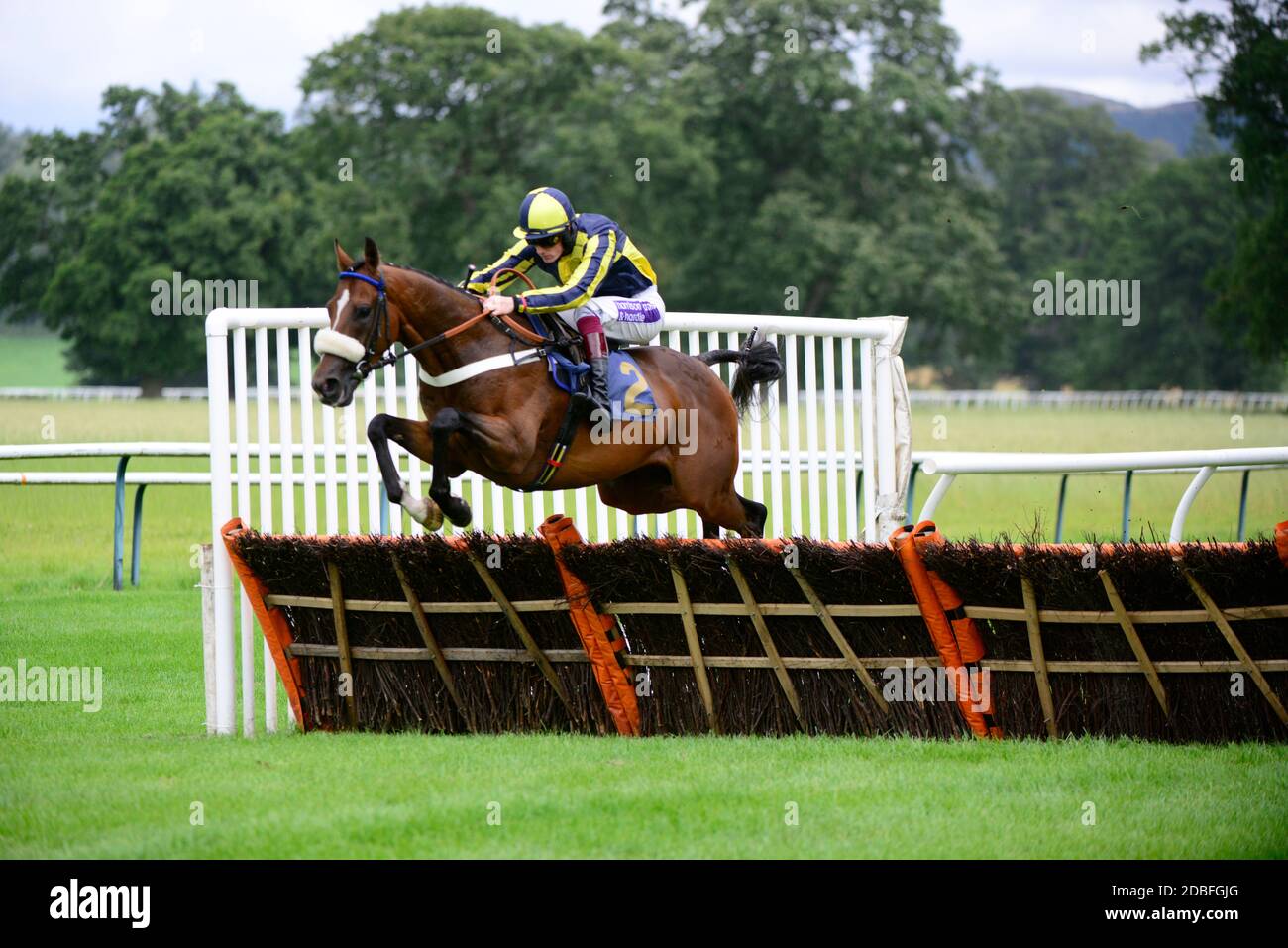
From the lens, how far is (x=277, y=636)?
6777 millimetres

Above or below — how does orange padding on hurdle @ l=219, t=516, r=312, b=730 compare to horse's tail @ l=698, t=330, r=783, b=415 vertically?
below

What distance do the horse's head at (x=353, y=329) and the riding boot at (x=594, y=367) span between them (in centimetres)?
95

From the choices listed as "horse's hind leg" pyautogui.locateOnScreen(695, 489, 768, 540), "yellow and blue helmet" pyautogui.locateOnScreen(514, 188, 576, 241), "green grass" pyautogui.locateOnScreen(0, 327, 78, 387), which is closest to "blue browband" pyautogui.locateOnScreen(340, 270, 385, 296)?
"yellow and blue helmet" pyautogui.locateOnScreen(514, 188, 576, 241)

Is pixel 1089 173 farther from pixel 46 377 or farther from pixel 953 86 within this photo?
pixel 46 377

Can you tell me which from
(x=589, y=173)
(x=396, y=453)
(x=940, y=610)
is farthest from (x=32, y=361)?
(x=940, y=610)

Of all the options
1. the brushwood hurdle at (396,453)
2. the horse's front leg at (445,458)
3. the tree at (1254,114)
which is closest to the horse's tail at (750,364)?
the brushwood hurdle at (396,453)

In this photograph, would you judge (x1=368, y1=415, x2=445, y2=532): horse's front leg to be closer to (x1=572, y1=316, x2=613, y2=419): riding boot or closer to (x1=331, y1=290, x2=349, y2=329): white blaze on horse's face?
(x1=331, y1=290, x2=349, y2=329): white blaze on horse's face

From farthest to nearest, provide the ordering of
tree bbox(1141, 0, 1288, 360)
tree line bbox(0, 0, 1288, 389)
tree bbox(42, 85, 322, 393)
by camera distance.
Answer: tree bbox(42, 85, 322, 393) → tree line bbox(0, 0, 1288, 389) → tree bbox(1141, 0, 1288, 360)

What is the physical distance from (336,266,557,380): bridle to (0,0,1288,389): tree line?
32.4 m

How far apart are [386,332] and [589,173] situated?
118ft

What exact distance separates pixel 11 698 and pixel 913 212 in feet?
129

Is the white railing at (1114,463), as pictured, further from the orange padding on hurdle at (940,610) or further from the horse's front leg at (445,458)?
the horse's front leg at (445,458)

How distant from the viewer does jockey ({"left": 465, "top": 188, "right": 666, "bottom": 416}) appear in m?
7.21

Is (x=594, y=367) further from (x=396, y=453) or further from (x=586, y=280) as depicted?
(x=396, y=453)
